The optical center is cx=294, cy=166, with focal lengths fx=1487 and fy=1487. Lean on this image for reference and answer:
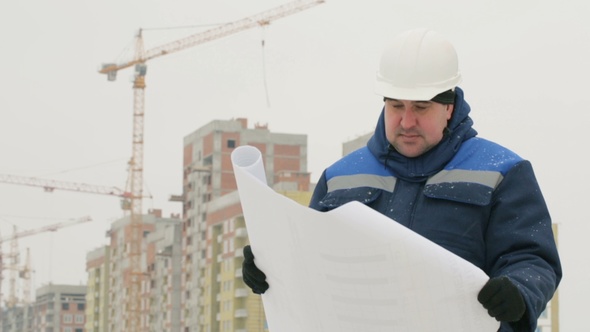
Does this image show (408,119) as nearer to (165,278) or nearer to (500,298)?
(500,298)

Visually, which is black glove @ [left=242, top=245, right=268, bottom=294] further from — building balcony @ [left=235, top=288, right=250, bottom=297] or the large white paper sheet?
building balcony @ [left=235, top=288, right=250, bottom=297]

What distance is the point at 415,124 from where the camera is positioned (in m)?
3.26

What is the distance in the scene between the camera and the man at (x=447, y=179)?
3.17 m

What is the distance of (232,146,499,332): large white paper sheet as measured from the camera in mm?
2836

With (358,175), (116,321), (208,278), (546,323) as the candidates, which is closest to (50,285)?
(116,321)

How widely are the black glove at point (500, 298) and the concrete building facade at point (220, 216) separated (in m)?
94.5

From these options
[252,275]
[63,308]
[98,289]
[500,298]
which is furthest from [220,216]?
[500,298]

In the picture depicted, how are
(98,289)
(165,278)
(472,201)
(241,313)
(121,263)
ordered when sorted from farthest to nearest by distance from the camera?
(98,289), (121,263), (165,278), (241,313), (472,201)

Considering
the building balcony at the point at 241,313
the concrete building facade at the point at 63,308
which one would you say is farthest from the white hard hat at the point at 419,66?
the concrete building facade at the point at 63,308

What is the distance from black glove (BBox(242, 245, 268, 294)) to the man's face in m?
0.43

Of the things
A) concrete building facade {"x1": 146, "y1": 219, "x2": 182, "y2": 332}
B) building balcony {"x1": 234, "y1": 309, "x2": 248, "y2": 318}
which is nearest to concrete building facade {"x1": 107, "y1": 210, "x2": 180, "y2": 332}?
concrete building facade {"x1": 146, "y1": 219, "x2": 182, "y2": 332}

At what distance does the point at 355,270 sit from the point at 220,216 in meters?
99.9

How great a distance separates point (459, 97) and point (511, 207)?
0.31 m

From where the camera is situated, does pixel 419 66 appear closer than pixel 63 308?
Yes
